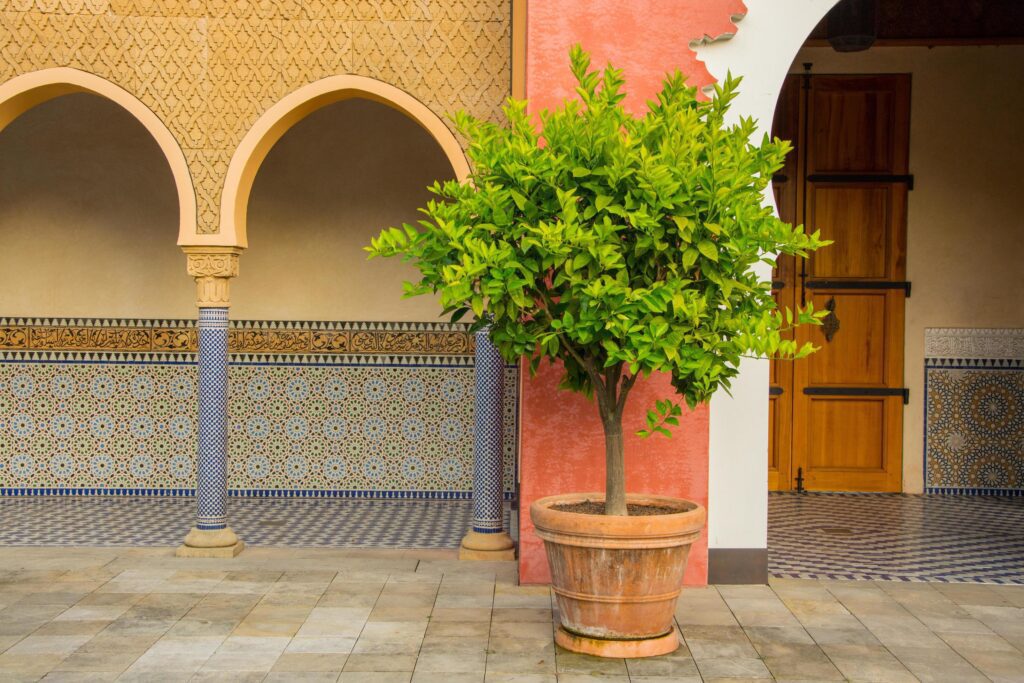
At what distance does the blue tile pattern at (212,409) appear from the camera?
6.74 metres

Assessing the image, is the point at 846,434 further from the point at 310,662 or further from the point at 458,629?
the point at 310,662

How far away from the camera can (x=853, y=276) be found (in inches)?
354

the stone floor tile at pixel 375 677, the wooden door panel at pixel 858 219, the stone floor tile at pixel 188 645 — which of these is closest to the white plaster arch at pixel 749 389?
the stone floor tile at pixel 375 677

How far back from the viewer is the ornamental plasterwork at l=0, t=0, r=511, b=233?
21.5 ft

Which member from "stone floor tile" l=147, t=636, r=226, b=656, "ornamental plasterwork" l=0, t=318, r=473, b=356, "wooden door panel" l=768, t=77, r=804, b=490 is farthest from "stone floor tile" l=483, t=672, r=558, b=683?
"wooden door panel" l=768, t=77, r=804, b=490

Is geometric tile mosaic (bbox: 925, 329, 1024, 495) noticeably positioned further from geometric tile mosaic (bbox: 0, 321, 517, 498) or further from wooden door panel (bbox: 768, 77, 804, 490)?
geometric tile mosaic (bbox: 0, 321, 517, 498)

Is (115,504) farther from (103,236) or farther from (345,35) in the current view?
(345,35)

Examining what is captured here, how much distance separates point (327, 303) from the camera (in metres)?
8.84

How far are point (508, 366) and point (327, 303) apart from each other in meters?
1.39

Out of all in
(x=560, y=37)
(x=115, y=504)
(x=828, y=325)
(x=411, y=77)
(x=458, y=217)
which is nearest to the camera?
(x=458, y=217)

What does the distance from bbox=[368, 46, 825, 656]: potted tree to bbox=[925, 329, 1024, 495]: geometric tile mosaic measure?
15.3 feet

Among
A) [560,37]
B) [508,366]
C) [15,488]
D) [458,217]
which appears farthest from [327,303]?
[458,217]

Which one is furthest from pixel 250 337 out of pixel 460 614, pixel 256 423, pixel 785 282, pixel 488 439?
pixel 460 614

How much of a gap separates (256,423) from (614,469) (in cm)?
448
